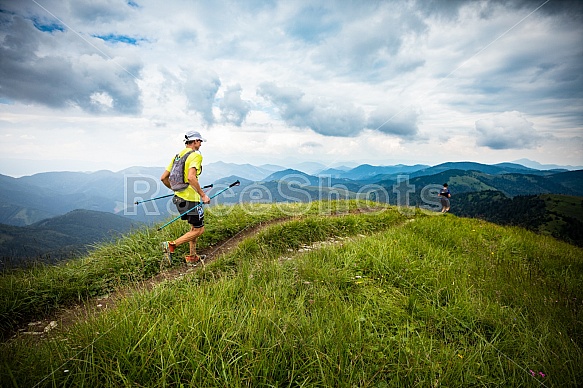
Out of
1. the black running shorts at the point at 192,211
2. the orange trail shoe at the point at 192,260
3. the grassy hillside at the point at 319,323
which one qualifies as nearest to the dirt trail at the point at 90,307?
the orange trail shoe at the point at 192,260

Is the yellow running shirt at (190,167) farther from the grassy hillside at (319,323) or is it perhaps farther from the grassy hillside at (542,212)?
the grassy hillside at (542,212)

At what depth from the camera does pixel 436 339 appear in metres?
3.75

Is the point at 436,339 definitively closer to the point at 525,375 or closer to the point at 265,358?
the point at 525,375

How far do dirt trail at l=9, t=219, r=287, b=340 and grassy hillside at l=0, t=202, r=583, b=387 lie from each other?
0.33 metres

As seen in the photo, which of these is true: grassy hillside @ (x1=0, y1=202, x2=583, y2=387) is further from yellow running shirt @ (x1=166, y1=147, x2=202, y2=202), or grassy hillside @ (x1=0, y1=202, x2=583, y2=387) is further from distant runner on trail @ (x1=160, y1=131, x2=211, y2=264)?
yellow running shirt @ (x1=166, y1=147, x2=202, y2=202)

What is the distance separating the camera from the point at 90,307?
517 centimetres

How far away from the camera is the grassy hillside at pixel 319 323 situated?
2801 mm

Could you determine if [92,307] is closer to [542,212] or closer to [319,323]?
[319,323]

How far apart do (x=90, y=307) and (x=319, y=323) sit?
4725 mm

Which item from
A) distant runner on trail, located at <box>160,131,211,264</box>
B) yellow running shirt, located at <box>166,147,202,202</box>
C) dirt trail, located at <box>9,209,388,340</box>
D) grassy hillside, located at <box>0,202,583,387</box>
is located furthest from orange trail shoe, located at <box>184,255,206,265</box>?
yellow running shirt, located at <box>166,147,202,202</box>

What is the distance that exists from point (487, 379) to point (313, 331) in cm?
210

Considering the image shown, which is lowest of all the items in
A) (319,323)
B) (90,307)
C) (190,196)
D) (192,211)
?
(90,307)

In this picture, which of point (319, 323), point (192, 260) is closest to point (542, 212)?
point (192, 260)

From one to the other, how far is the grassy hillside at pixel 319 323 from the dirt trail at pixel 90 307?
0.33 m
